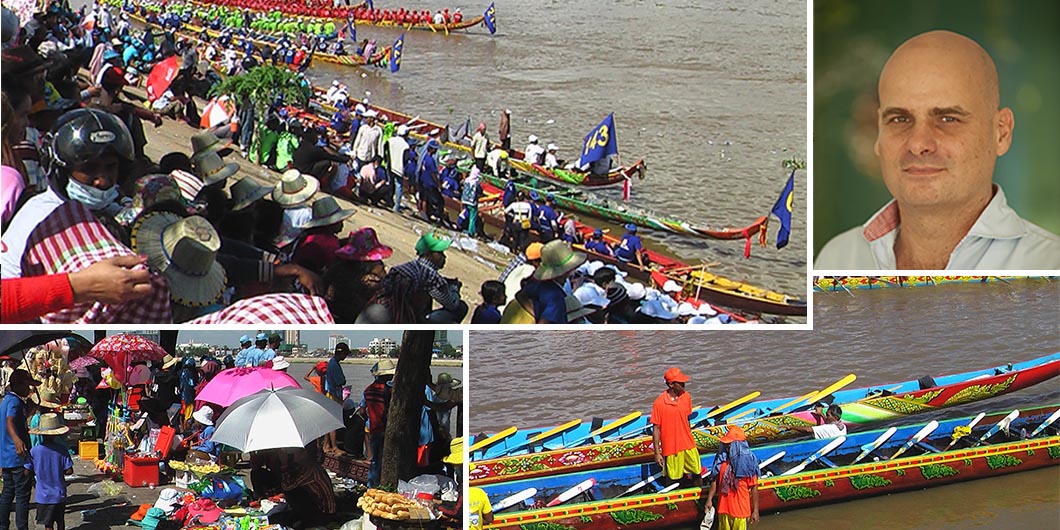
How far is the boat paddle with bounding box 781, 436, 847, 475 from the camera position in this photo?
7.74 meters

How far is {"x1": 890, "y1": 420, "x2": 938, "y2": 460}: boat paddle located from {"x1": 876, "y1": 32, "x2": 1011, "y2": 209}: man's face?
1.70m

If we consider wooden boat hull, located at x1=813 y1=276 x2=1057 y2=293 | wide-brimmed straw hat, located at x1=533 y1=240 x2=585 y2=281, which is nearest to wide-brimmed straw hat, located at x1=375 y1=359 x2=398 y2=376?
wide-brimmed straw hat, located at x1=533 y1=240 x2=585 y2=281

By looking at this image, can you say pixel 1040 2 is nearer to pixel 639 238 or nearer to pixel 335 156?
pixel 639 238

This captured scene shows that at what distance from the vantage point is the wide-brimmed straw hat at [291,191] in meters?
6.68

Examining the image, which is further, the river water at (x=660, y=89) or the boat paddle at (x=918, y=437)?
the boat paddle at (x=918, y=437)

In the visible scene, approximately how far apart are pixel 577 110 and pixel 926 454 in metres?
3.41

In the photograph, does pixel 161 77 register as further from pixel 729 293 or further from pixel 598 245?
pixel 729 293

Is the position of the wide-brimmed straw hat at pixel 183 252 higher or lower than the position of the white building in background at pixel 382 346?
higher

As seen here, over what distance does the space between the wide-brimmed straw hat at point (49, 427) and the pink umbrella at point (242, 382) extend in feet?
2.66

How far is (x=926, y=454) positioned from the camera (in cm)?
812

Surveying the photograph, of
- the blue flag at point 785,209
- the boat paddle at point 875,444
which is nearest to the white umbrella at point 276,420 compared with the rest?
the blue flag at point 785,209

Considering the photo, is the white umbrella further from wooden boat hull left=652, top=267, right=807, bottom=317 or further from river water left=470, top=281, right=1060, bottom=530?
wooden boat hull left=652, top=267, right=807, bottom=317

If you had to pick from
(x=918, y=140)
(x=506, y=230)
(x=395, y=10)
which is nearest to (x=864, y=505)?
(x=918, y=140)

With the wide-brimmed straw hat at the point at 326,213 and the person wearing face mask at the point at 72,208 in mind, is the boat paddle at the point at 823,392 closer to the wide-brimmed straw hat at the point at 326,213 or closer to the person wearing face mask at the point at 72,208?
the wide-brimmed straw hat at the point at 326,213
